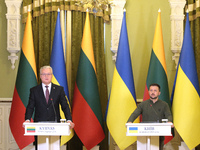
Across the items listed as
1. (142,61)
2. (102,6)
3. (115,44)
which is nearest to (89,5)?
(102,6)

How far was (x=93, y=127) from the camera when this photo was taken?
5121mm

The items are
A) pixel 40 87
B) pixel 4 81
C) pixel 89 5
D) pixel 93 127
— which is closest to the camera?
pixel 40 87

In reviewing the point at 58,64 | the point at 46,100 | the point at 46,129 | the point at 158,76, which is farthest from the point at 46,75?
the point at 158,76

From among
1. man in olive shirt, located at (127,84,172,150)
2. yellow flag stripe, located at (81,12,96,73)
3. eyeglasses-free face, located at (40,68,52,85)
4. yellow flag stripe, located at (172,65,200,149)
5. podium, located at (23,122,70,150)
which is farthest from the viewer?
yellow flag stripe, located at (81,12,96,73)

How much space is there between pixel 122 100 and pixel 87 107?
0.56m

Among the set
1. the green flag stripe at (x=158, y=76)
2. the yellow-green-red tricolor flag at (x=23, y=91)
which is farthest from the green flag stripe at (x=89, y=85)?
the green flag stripe at (x=158, y=76)

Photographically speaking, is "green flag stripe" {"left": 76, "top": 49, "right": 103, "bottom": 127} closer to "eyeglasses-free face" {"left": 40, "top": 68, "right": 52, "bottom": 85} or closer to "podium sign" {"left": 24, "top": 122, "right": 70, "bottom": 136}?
"eyeglasses-free face" {"left": 40, "top": 68, "right": 52, "bottom": 85}

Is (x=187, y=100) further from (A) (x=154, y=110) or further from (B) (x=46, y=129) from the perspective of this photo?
(B) (x=46, y=129)

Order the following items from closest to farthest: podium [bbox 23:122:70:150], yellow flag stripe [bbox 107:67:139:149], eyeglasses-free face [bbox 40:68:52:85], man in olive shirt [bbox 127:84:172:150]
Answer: podium [bbox 23:122:70:150]
eyeglasses-free face [bbox 40:68:52:85]
man in olive shirt [bbox 127:84:172:150]
yellow flag stripe [bbox 107:67:139:149]

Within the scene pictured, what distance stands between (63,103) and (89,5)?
7.74ft

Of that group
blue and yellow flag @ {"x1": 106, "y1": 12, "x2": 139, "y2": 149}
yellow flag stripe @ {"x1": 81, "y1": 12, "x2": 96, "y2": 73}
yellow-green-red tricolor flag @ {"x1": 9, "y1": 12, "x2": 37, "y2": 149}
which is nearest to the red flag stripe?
blue and yellow flag @ {"x1": 106, "y1": 12, "x2": 139, "y2": 149}

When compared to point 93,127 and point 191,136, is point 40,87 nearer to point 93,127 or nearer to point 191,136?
point 93,127

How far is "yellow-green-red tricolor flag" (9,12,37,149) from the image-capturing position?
5020 millimetres

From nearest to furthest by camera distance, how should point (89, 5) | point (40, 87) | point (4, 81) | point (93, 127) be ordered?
point (40, 87) < point (93, 127) < point (89, 5) < point (4, 81)
